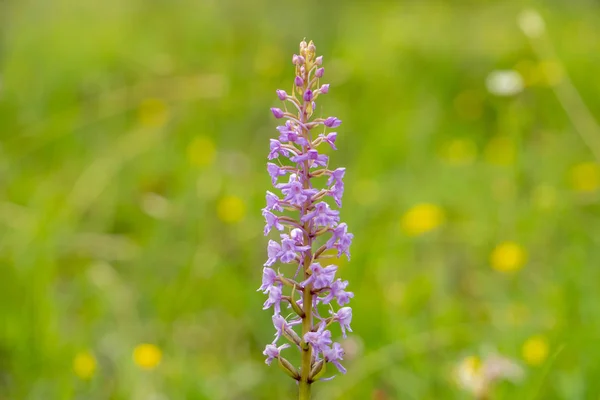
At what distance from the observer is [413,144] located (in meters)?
5.19

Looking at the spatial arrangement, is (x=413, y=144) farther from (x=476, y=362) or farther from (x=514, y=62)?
(x=476, y=362)

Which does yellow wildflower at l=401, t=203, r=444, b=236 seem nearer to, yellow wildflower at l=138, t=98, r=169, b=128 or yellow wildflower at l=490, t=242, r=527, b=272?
yellow wildflower at l=490, t=242, r=527, b=272

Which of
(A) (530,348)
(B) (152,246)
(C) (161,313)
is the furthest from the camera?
(B) (152,246)

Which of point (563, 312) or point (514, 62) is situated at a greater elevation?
point (514, 62)

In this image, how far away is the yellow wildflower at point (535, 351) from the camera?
2.44m

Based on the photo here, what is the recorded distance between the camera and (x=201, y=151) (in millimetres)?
4824

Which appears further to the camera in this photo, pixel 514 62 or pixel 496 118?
pixel 514 62

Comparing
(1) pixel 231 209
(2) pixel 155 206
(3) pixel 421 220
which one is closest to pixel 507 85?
(3) pixel 421 220

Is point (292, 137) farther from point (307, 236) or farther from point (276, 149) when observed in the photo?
point (307, 236)

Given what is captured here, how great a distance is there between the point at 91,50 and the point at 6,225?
127 inches

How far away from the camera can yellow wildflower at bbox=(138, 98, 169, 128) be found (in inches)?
209

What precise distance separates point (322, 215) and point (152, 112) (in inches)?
177

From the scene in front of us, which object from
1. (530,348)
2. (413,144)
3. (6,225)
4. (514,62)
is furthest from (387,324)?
(514,62)

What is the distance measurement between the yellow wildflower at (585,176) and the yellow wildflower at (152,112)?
262cm
